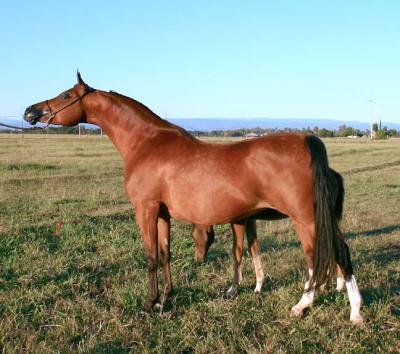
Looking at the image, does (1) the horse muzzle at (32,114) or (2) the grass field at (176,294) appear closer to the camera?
(2) the grass field at (176,294)

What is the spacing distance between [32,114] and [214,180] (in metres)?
2.46

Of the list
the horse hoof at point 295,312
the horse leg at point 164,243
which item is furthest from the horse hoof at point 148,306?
the horse hoof at point 295,312

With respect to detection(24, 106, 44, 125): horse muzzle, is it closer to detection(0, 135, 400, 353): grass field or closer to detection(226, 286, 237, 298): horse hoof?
detection(0, 135, 400, 353): grass field

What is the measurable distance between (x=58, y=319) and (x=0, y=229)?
4.32m

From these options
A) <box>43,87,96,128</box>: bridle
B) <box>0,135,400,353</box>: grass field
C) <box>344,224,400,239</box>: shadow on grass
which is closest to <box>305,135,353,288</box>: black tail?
<box>0,135,400,353</box>: grass field

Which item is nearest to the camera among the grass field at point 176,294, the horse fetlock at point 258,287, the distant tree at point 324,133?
the grass field at point 176,294

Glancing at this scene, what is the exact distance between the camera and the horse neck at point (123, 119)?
18.1ft

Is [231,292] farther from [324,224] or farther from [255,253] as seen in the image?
[324,224]

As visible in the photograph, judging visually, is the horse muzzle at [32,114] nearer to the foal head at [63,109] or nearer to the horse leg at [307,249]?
the foal head at [63,109]

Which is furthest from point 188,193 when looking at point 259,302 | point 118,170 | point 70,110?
point 118,170

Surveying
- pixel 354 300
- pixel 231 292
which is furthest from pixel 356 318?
pixel 231 292

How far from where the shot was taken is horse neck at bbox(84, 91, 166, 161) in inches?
217

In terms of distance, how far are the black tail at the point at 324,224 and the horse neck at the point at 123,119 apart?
1876mm

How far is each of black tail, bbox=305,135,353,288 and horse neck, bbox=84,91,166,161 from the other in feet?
6.15
